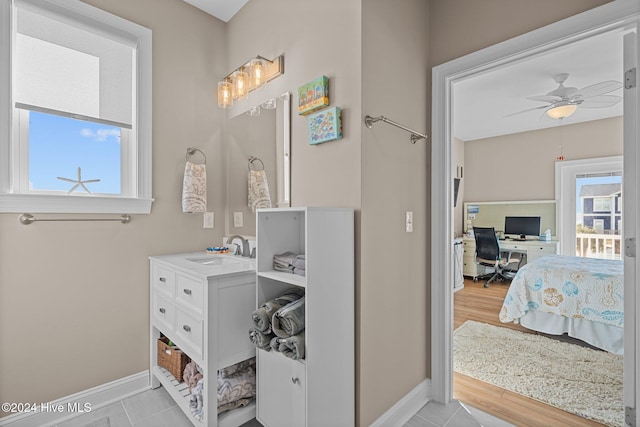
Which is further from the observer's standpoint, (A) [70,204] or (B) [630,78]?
(A) [70,204]

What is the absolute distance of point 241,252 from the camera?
7.62 feet

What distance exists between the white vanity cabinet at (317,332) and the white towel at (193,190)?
91 centimetres

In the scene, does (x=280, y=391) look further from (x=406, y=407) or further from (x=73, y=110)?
(x=73, y=110)

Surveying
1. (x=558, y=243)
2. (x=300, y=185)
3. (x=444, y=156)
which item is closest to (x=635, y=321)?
(x=444, y=156)

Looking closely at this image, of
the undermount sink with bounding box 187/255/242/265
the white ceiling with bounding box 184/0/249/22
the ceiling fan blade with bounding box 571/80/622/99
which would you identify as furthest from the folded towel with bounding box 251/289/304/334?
the ceiling fan blade with bounding box 571/80/622/99

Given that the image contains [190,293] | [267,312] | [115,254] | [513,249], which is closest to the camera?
[267,312]

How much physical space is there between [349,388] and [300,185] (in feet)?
3.69

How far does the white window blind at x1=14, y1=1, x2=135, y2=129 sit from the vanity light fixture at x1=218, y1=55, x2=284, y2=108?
62 centimetres

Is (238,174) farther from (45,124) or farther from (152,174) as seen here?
(45,124)

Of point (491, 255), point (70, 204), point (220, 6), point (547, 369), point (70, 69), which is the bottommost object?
point (547, 369)

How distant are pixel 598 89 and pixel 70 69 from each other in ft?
14.4

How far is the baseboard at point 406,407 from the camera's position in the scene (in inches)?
68.0

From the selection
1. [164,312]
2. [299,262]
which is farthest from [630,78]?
[164,312]

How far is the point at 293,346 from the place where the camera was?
1.41 m
